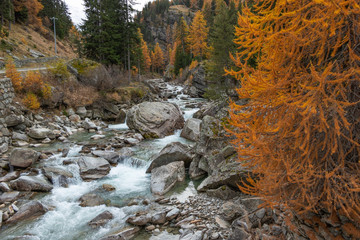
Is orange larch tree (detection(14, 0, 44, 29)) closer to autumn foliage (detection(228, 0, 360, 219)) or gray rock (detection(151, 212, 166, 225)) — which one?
gray rock (detection(151, 212, 166, 225))

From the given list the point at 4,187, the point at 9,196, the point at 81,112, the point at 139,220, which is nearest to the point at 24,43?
the point at 81,112

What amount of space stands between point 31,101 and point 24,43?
27423 millimetres

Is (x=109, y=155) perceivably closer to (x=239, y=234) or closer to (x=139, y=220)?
(x=139, y=220)

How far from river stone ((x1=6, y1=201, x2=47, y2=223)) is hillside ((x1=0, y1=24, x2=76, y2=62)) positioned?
25842 millimetres

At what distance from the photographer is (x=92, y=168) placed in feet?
35.1

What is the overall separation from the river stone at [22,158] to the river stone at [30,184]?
61.0 inches

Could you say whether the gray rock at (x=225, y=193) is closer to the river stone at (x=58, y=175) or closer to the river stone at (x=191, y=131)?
the river stone at (x=58, y=175)

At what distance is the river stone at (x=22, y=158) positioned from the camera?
10078 mm

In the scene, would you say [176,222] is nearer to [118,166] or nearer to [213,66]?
[118,166]

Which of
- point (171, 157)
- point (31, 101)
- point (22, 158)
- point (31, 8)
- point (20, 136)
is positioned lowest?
point (171, 157)

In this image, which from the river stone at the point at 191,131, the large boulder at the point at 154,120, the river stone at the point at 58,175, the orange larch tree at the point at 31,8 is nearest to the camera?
the river stone at the point at 58,175

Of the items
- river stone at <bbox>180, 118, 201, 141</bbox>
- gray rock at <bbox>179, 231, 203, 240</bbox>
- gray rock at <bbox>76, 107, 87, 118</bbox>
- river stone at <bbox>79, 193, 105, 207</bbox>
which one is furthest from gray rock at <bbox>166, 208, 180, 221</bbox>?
gray rock at <bbox>76, 107, 87, 118</bbox>

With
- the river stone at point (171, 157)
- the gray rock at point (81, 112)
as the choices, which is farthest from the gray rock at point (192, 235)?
the gray rock at point (81, 112)

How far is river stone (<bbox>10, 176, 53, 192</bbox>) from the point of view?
8619 mm
